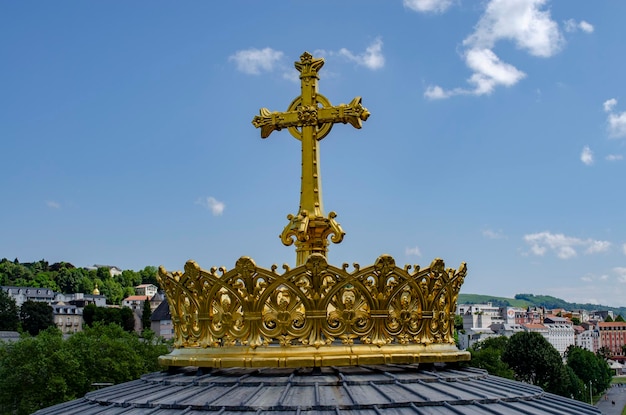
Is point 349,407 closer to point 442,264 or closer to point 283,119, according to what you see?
point 442,264

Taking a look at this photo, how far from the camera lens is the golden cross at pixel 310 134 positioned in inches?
295

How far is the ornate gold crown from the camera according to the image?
20.3ft

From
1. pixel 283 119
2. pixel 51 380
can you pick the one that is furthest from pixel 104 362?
pixel 283 119

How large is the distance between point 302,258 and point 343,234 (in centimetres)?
54

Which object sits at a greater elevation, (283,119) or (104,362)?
(283,119)

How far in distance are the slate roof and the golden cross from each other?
166 centimetres

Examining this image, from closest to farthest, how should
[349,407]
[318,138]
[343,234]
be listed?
[349,407] → [343,234] → [318,138]

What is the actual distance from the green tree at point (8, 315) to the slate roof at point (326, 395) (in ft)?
369

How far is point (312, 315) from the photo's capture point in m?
6.20

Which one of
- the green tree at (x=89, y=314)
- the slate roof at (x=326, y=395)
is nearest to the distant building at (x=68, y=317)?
the green tree at (x=89, y=314)

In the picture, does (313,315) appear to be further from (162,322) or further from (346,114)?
(162,322)

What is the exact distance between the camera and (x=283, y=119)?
810 centimetres

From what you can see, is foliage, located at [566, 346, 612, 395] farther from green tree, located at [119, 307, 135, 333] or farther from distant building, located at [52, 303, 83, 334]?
distant building, located at [52, 303, 83, 334]

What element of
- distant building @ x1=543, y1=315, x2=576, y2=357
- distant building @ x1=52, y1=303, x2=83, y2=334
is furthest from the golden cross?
distant building @ x1=543, y1=315, x2=576, y2=357
